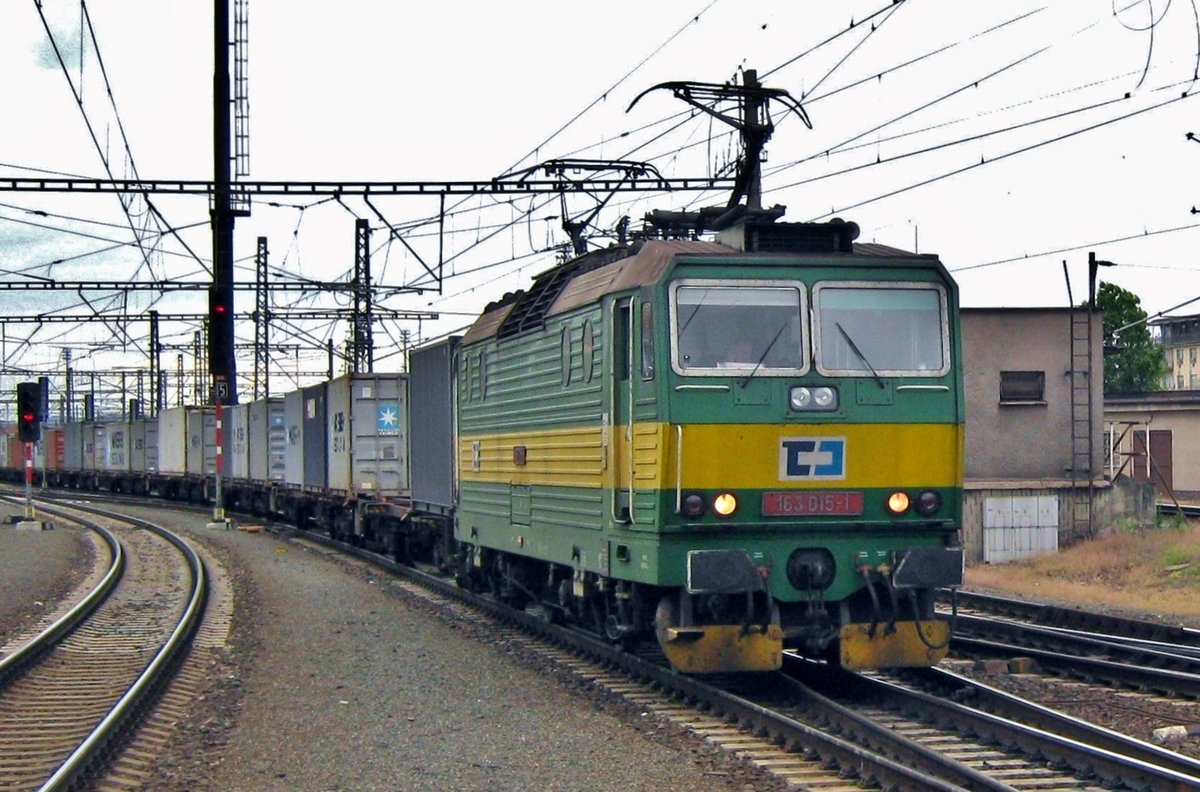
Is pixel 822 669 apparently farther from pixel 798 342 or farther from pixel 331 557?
pixel 331 557

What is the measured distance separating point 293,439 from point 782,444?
79.1 ft

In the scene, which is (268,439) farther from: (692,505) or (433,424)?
(692,505)

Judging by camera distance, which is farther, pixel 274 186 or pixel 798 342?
pixel 274 186

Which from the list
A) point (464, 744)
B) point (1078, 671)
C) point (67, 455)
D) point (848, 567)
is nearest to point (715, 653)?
point (848, 567)

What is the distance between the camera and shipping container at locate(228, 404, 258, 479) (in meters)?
39.5

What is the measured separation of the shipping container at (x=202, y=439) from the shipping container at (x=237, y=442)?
1600mm

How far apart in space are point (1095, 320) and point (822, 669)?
59.8ft

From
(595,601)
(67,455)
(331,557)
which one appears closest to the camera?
(595,601)

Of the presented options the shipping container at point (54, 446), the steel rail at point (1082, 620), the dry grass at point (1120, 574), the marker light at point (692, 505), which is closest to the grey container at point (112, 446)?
the shipping container at point (54, 446)

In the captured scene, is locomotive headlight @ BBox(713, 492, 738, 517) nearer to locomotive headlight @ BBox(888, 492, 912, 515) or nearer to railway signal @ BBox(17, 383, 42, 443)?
locomotive headlight @ BBox(888, 492, 912, 515)

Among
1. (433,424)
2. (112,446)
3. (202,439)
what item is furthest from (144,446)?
(433,424)

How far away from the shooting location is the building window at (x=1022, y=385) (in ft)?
91.8

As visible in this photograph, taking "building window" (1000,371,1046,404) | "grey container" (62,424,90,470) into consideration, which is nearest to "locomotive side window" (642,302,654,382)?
"building window" (1000,371,1046,404)

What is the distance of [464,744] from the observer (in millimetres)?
9562
